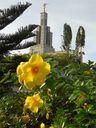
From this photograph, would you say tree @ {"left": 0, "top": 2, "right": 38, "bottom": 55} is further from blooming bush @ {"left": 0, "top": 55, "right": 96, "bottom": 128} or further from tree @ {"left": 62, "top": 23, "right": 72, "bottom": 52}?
tree @ {"left": 62, "top": 23, "right": 72, "bottom": 52}

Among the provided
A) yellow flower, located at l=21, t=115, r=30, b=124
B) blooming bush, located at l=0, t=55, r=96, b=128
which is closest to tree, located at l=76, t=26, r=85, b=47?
yellow flower, located at l=21, t=115, r=30, b=124

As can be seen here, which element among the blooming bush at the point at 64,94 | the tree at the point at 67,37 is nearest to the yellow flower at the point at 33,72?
the blooming bush at the point at 64,94

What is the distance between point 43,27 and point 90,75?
6531cm

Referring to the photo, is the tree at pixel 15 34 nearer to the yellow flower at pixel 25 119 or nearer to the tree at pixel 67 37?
the yellow flower at pixel 25 119

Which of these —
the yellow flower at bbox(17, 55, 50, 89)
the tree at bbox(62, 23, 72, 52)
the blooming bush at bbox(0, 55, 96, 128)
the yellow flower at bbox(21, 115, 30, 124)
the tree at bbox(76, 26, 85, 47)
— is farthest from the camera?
the tree at bbox(76, 26, 85, 47)

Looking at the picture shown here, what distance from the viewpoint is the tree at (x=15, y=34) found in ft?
46.4

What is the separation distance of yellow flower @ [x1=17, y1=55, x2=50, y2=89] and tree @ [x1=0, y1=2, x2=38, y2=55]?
11907 mm

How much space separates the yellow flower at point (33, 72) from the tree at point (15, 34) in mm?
11907

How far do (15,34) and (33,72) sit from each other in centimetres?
1222

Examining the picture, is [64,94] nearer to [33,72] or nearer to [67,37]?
[33,72]

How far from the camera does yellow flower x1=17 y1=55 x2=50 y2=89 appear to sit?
2.21 meters

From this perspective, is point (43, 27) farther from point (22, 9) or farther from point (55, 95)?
point (55, 95)

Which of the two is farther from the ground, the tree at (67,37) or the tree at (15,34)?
the tree at (15,34)

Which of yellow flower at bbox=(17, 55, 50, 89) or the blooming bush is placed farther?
the blooming bush
